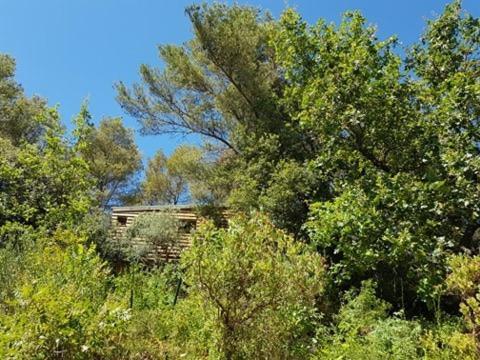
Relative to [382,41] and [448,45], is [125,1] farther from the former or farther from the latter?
[448,45]

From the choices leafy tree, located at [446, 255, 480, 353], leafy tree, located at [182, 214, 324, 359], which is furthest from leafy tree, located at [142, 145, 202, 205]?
leafy tree, located at [446, 255, 480, 353]

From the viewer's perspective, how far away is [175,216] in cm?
1589

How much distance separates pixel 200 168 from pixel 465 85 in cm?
958

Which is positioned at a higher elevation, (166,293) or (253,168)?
(253,168)

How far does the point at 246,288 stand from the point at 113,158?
23.8m

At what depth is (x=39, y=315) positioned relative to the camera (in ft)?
9.63

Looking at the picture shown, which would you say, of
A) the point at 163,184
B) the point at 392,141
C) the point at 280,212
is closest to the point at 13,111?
the point at 163,184

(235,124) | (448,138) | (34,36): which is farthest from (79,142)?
(448,138)

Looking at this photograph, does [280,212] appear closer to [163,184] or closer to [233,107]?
[233,107]

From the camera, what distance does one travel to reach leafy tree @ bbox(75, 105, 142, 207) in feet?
82.8

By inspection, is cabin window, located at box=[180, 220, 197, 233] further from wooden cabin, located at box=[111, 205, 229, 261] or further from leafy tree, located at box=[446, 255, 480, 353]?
leafy tree, located at box=[446, 255, 480, 353]

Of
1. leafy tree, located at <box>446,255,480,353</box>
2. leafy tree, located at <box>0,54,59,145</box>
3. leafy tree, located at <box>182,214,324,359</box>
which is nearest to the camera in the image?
leafy tree, located at <box>446,255,480,353</box>

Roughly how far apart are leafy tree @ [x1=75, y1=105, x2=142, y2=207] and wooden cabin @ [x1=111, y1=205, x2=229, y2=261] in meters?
7.11

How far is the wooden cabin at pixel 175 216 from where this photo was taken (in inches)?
562
